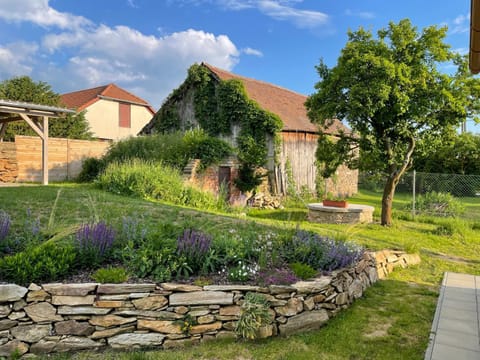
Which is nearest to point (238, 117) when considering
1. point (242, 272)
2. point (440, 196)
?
point (440, 196)

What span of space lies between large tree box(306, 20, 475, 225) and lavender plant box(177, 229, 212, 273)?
5878 mm

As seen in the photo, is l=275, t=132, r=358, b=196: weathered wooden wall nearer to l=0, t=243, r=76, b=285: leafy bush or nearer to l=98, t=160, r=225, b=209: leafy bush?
l=98, t=160, r=225, b=209: leafy bush

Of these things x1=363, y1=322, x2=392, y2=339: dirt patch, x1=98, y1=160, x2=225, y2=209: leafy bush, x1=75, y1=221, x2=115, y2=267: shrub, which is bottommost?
x1=363, y1=322, x2=392, y2=339: dirt patch

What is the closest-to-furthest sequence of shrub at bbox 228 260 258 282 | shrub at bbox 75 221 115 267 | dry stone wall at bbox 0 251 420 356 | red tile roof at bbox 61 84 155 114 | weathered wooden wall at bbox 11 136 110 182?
dry stone wall at bbox 0 251 420 356 < shrub at bbox 228 260 258 282 < shrub at bbox 75 221 115 267 < weathered wooden wall at bbox 11 136 110 182 < red tile roof at bbox 61 84 155 114

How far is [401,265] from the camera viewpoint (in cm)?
604

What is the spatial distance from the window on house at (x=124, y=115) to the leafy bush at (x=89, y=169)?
13.3 metres

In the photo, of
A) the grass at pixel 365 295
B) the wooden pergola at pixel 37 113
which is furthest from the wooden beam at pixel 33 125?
the grass at pixel 365 295

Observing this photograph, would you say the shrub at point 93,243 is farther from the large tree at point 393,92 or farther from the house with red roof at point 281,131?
the house with red roof at point 281,131

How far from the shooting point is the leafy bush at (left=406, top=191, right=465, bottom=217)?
11.4 metres

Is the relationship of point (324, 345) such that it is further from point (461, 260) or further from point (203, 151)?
point (203, 151)

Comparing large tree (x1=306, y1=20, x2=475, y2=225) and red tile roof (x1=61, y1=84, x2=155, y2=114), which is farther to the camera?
red tile roof (x1=61, y1=84, x2=155, y2=114)

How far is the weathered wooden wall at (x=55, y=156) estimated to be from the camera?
1309cm

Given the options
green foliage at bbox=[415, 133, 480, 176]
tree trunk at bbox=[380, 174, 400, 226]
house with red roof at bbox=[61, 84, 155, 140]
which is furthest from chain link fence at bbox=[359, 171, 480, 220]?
house with red roof at bbox=[61, 84, 155, 140]

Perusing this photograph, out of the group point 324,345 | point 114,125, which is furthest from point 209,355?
point 114,125
